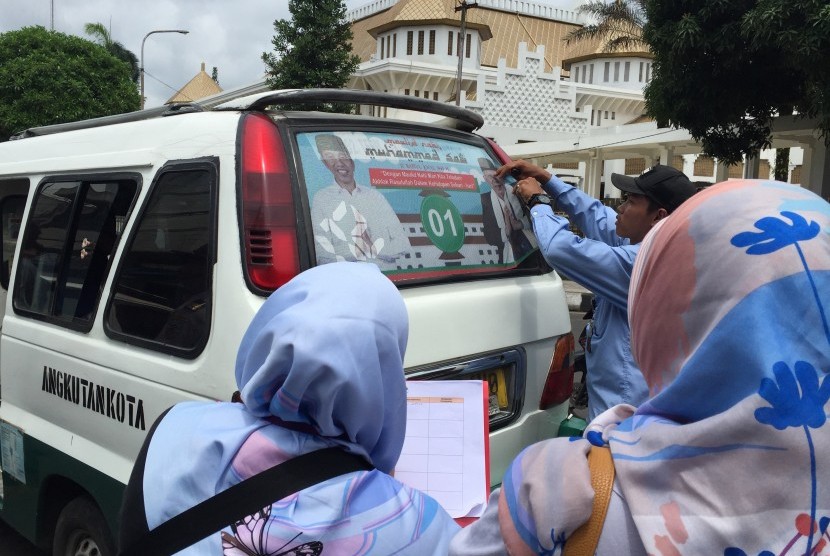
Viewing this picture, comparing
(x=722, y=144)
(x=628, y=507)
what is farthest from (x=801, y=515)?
(x=722, y=144)

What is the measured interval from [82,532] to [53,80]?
85.8ft

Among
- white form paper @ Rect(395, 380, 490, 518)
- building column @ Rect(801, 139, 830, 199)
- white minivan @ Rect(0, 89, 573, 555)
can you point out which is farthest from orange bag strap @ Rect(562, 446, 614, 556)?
building column @ Rect(801, 139, 830, 199)

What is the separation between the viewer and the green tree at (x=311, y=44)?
86.6 ft

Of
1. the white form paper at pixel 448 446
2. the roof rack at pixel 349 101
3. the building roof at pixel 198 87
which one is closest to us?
the white form paper at pixel 448 446

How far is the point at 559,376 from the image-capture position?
2754mm

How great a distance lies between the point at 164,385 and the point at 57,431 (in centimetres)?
81

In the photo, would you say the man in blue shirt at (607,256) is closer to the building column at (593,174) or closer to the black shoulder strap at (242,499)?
the black shoulder strap at (242,499)

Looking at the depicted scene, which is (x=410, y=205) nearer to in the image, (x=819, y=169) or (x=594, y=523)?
(x=594, y=523)

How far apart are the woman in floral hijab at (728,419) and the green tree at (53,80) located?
26.5 m

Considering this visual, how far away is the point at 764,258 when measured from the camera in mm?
925

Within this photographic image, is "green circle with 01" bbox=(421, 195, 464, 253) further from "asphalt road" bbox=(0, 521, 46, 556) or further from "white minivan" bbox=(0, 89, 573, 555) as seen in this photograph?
"asphalt road" bbox=(0, 521, 46, 556)

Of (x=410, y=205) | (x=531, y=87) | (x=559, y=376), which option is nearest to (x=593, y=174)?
(x=531, y=87)

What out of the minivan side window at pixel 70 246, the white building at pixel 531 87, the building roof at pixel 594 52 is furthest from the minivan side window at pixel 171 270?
the building roof at pixel 594 52

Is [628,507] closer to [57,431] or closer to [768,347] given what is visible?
[768,347]
